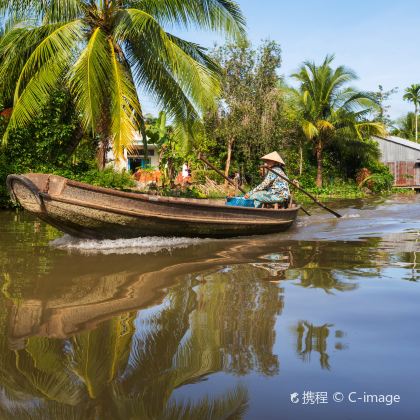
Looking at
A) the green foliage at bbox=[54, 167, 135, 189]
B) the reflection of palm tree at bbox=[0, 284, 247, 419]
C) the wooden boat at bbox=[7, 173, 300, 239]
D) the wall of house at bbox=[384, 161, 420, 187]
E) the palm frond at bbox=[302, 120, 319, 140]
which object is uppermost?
the palm frond at bbox=[302, 120, 319, 140]

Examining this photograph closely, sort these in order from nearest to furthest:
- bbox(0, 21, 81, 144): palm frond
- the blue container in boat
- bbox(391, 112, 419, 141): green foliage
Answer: the blue container in boat < bbox(0, 21, 81, 144): palm frond < bbox(391, 112, 419, 141): green foliage

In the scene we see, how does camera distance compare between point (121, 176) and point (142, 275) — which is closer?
point (142, 275)

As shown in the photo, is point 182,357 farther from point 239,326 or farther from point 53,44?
point 53,44

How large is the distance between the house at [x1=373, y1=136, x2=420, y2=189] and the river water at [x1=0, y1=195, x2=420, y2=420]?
24.9m

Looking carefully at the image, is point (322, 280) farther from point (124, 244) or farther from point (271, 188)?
point (271, 188)

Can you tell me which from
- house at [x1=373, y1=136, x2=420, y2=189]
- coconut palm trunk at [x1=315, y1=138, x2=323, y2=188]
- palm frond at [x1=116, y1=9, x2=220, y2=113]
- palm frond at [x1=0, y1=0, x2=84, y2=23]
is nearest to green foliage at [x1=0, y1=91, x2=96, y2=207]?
palm frond at [x1=0, y1=0, x2=84, y2=23]

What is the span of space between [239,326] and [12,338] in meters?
1.60

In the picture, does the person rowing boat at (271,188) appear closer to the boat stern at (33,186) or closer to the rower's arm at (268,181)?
the rower's arm at (268,181)

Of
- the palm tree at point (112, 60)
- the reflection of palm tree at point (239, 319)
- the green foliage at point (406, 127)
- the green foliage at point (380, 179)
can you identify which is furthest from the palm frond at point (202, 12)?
the green foliage at point (406, 127)

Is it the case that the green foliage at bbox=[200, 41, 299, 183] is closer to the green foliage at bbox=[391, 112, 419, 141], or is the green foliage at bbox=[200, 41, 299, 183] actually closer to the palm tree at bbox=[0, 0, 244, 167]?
the palm tree at bbox=[0, 0, 244, 167]

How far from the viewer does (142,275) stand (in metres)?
5.52

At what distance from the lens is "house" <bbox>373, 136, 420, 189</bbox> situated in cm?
2955

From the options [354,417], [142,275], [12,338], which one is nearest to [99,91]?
[142,275]

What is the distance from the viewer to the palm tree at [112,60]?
9.82 metres
